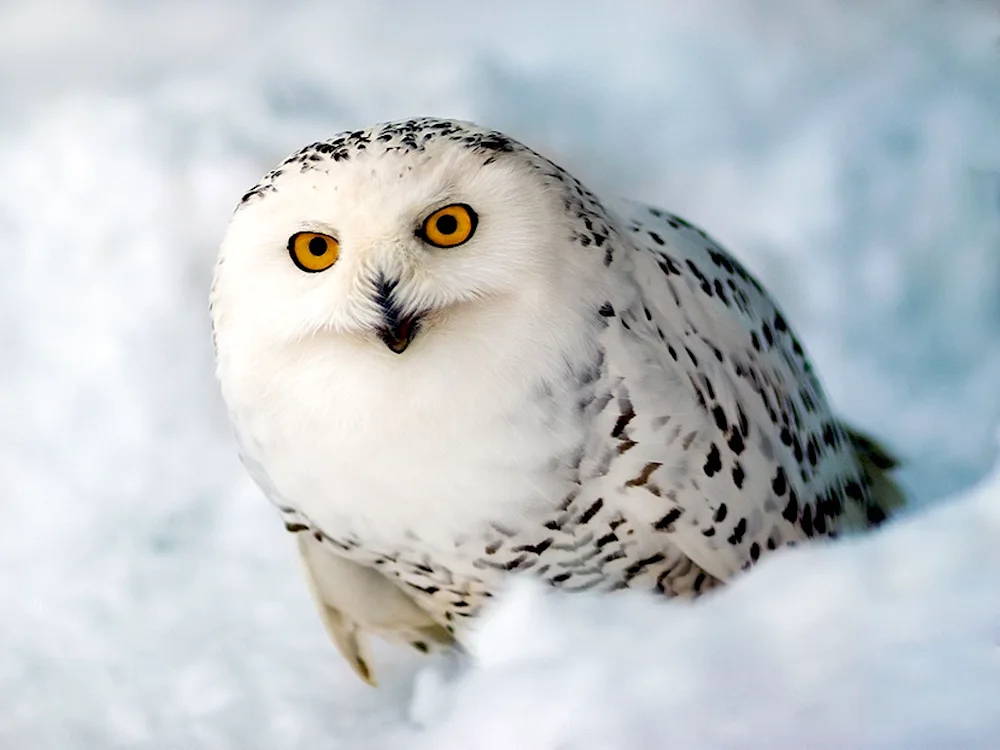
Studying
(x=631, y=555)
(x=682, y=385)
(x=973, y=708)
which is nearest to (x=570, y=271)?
(x=682, y=385)

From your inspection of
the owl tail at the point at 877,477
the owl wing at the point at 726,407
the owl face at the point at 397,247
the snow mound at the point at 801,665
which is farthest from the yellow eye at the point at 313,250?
the owl tail at the point at 877,477

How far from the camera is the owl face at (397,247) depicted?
0.73m

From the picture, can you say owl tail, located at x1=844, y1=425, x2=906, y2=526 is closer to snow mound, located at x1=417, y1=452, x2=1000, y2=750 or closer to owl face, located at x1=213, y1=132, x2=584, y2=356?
snow mound, located at x1=417, y1=452, x2=1000, y2=750

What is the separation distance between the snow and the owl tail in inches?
1.2

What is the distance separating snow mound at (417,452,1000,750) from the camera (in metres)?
0.65

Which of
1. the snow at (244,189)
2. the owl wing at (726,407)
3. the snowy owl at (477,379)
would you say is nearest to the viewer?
the snowy owl at (477,379)

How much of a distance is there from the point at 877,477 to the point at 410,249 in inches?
28.3

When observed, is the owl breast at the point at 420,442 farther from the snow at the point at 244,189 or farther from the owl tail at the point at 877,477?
the owl tail at the point at 877,477

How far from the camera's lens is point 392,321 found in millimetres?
729

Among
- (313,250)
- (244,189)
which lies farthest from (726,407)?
(244,189)

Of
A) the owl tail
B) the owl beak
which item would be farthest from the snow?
the owl beak

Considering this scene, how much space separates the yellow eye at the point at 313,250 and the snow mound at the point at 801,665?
1.12 feet

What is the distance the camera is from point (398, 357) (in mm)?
782

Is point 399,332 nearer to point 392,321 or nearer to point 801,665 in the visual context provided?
point 392,321
